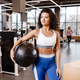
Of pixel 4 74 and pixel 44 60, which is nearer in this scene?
pixel 44 60

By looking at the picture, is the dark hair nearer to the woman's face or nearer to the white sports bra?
the woman's face

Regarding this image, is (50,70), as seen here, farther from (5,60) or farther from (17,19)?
(17,19)

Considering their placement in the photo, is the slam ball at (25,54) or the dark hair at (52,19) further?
the dark hair at (52,19)

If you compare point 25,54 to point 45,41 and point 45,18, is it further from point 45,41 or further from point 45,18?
point 45,18

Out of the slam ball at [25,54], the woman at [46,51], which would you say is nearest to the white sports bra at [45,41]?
the woman at [46,51]

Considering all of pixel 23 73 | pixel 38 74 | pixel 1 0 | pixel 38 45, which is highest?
pixel 1 0

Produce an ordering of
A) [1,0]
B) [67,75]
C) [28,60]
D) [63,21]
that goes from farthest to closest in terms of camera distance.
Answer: [63,21], [1,0], [67,75], [28,60]

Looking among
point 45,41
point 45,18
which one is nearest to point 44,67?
point 45,41

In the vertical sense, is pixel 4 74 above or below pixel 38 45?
below

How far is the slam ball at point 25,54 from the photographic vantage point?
1.43 metres

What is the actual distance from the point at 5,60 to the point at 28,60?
8.38 feet

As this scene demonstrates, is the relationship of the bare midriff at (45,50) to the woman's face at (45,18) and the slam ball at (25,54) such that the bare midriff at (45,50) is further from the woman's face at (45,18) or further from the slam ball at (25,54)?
the woman's face at (45,18)

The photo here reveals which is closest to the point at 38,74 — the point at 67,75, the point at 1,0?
the point at 67,75

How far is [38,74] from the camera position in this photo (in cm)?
153
